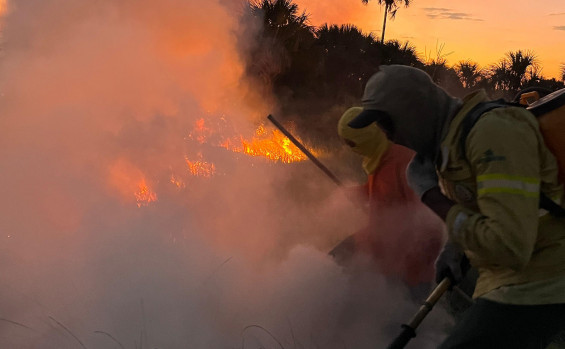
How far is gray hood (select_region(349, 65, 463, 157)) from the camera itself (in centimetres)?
204

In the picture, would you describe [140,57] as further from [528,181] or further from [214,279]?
[528,181]

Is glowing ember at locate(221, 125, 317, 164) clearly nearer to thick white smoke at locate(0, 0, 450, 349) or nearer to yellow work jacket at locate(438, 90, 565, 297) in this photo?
thick white smoke at locate(0, 0, 450, 349)

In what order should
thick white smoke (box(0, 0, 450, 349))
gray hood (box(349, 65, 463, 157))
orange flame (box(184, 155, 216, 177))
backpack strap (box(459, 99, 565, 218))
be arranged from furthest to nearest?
orange flame (box(184, 155, 216, 177))
thick white smoke (box(0, 0, 450, 349))
gray hood (box(349, 65, 463, 157))
backpack strap (box(459, 99, 565, 218))

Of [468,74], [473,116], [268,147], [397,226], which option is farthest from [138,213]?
[468,74]

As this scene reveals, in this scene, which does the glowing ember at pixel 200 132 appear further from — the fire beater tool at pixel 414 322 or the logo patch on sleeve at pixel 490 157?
the logo patch on sleeve at pixel 490 157

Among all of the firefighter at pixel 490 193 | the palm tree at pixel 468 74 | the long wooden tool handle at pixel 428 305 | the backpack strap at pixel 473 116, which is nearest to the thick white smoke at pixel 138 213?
the long wooden tool handle at pixel 428 305

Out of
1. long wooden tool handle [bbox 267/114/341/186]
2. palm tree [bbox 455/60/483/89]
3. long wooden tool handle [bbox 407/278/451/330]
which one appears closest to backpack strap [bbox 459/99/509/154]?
long wooden tool handle [bbox 407/278/451/330]

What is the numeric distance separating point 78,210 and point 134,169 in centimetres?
53

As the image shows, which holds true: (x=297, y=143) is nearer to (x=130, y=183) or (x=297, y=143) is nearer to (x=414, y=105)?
(x=130, y=183)

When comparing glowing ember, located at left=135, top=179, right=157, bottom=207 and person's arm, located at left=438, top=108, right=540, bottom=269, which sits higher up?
person's arm, located at left=438, top=108, right=540, bottom=269

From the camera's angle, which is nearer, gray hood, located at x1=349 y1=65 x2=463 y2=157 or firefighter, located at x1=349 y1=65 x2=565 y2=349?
firefighter, located at x1=349 y1=65 x2=565 y2=349

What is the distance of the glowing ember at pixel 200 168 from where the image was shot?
4707 millimetres

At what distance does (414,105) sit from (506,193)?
50cm

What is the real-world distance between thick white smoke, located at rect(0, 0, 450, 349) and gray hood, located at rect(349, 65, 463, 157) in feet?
5.49
